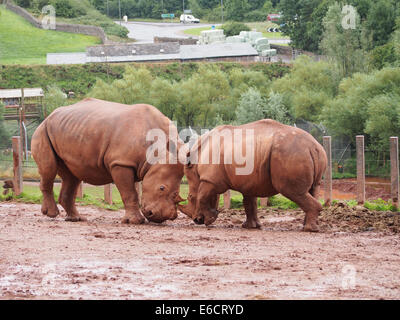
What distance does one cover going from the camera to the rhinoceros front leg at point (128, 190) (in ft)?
46.7

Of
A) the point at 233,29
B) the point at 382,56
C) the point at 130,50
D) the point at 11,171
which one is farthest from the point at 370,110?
the point at 233,29

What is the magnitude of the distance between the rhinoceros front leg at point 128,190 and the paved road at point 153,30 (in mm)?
92429

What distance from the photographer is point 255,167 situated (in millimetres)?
13609

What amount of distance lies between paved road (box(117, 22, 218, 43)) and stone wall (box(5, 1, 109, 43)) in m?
5.01

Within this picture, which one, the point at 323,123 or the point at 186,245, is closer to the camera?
the point at 186,245

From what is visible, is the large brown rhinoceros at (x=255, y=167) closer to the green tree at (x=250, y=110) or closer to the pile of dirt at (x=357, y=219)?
the pile of dirt at (x=357, y=219)

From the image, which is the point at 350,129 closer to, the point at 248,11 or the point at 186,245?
the point at 186,245

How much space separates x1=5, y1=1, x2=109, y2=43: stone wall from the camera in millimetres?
105363

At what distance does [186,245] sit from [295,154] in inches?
100

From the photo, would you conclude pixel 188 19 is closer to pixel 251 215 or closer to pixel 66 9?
pixel 66 9

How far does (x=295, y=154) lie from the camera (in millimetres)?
13195

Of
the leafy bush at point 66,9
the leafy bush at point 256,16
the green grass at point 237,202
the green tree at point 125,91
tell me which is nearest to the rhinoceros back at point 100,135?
the green grass at point 237,202

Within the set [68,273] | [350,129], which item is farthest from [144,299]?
[350,129]

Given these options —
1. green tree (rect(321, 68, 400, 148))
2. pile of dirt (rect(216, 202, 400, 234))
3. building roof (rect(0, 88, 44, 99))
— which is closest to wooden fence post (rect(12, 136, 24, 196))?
pile of dirt (rect(216, 202, 400, 234))
